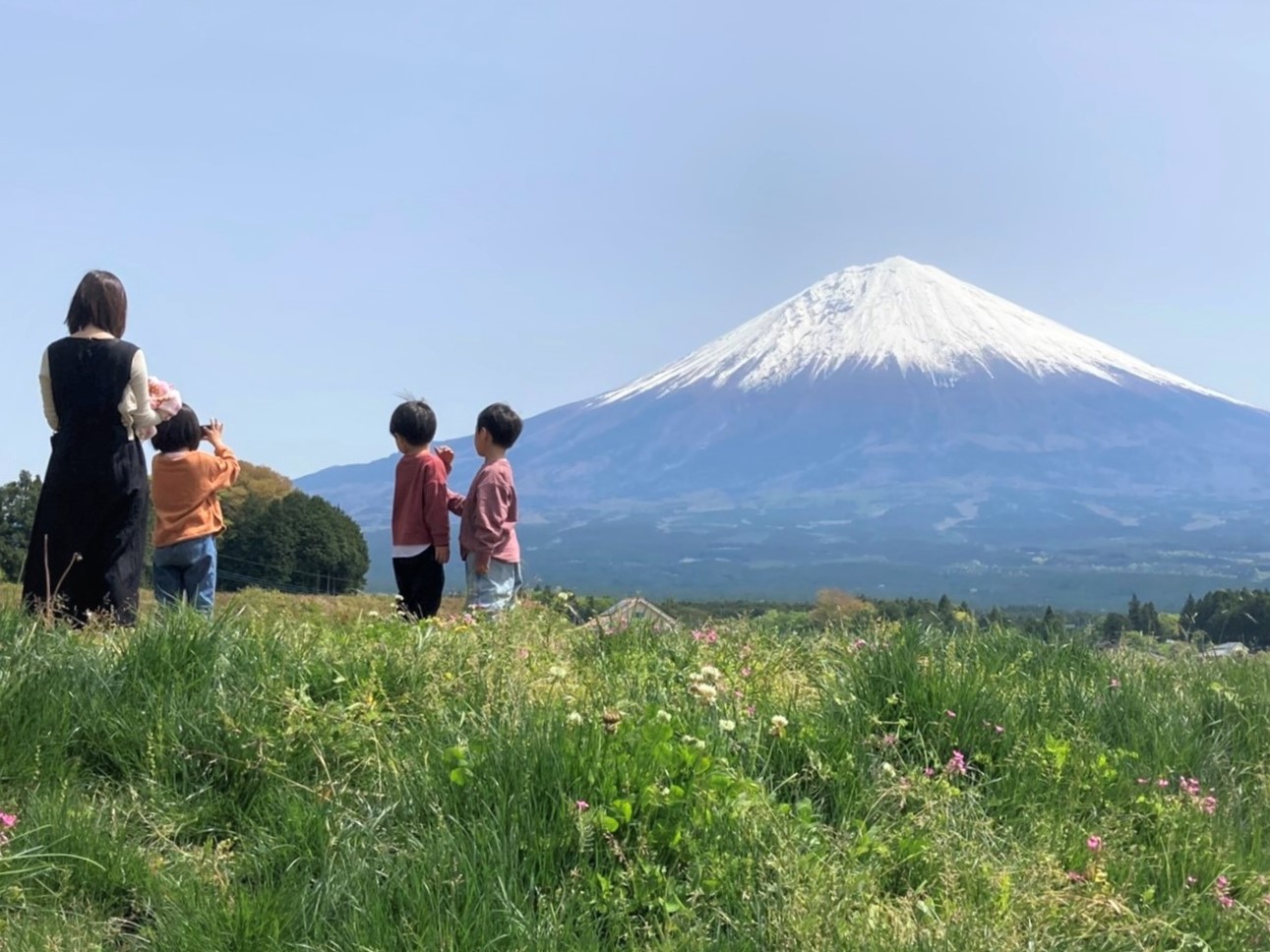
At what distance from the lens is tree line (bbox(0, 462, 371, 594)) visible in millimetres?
26656

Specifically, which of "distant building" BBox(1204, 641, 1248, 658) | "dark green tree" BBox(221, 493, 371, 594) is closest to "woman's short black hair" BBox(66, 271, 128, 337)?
"distant building" BBox(1204, 641, 1248, 658)

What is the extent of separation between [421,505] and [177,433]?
1.40 meters

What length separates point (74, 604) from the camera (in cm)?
530

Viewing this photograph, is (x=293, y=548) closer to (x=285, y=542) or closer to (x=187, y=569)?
(x=285, y=542)

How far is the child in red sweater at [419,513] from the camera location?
659 cm

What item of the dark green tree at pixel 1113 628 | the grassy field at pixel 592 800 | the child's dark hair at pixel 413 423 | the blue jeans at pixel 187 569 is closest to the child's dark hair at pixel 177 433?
the blue jeans at pixel 187 569

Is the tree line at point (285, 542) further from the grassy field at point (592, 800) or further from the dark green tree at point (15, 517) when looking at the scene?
the grassy field at point (592, 800)

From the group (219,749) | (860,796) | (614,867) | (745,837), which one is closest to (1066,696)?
(860,796)

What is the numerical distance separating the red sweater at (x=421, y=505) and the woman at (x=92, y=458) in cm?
161

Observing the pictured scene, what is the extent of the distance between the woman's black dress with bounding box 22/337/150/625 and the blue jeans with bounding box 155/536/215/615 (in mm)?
709

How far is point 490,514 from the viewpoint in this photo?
21.4 ft

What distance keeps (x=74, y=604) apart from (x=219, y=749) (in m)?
2.56

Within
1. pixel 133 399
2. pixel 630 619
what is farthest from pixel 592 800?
pixel 133 399

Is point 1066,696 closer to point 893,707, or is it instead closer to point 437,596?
point 893,707
